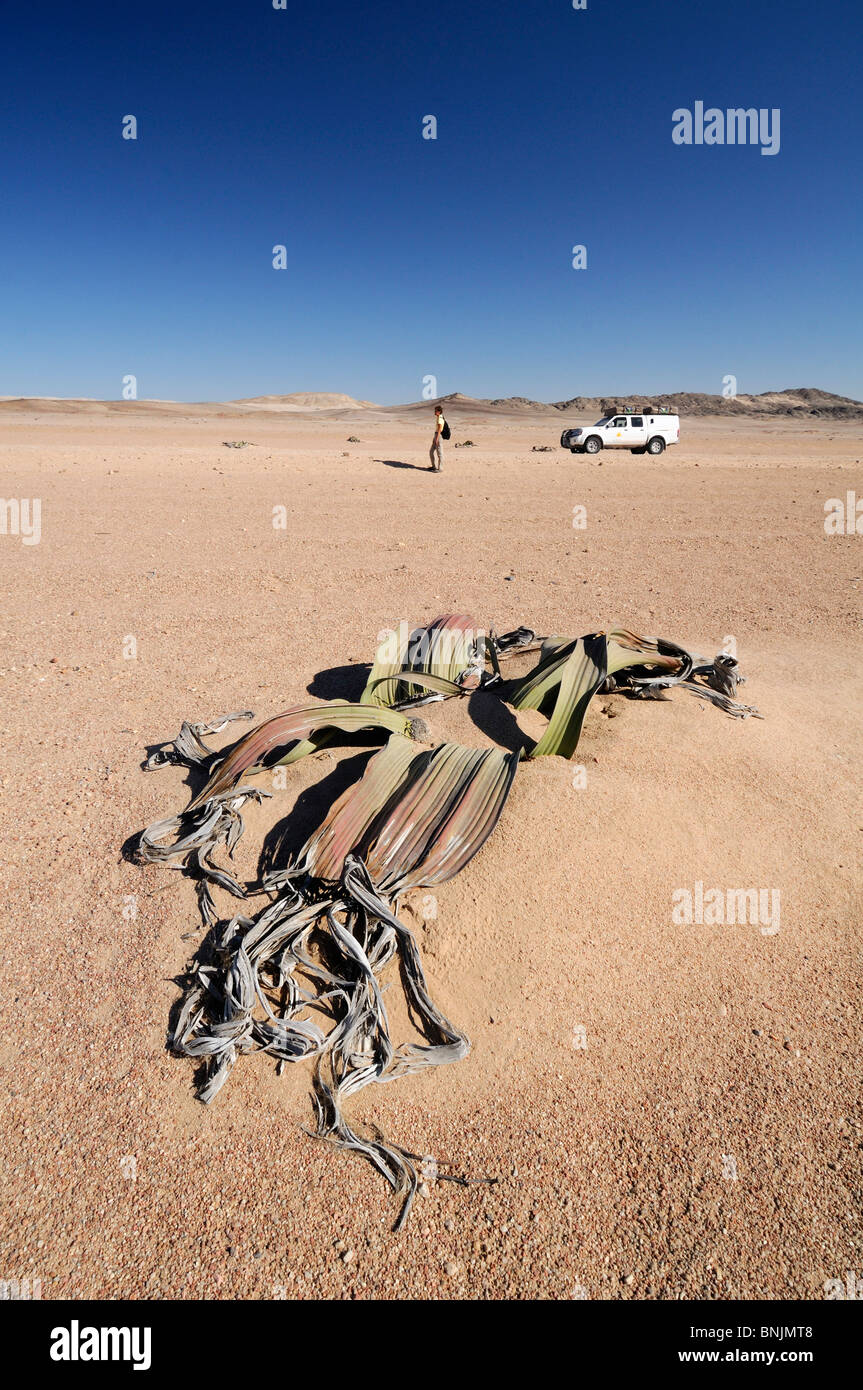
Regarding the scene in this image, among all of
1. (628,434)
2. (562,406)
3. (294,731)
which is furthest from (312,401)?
(294,731)

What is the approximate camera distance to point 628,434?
2544 cm

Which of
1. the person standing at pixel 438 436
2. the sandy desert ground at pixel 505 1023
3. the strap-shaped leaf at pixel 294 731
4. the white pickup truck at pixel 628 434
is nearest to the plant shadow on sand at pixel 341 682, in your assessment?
the sandy desert ground at pixel 505 1023

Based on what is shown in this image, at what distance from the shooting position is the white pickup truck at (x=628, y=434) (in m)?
25.0

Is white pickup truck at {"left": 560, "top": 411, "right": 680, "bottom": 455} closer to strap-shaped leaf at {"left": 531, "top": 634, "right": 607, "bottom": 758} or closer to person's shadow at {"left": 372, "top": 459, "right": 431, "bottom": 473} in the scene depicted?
person's shadow at {"left": 372, "top": 459, "right": 431, "bottom": 473}

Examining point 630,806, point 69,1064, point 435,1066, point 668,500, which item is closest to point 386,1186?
point 435,1066

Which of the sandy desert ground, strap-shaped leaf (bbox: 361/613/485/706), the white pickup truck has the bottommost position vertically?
the sandy desert ground

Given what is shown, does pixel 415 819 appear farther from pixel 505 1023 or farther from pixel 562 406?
pixel 562 406

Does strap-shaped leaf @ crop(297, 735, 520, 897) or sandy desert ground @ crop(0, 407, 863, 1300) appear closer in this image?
sandy desert ground @ crop(0, 407, 863, 1300)

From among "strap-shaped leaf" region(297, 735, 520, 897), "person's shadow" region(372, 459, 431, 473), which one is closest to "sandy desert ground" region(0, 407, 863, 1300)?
"strap-shaped leaf" region(297, 735, 520, 897)

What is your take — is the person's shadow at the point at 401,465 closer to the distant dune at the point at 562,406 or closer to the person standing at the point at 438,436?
the person standing at the point at 438,436

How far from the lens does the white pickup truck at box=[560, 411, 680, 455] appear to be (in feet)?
82.1

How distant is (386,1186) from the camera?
72.7 inches
